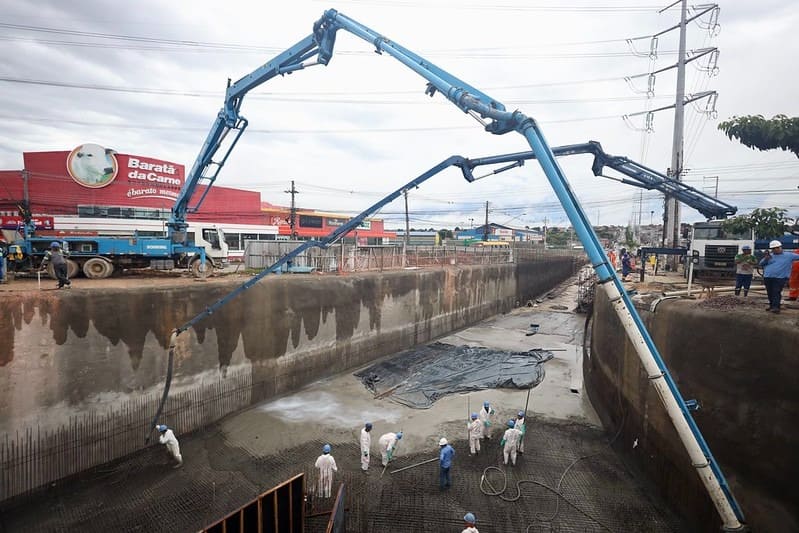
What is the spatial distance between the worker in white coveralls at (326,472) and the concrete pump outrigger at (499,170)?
4.97 metres

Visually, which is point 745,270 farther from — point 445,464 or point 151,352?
point 151,352

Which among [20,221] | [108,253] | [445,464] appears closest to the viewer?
[445,464]

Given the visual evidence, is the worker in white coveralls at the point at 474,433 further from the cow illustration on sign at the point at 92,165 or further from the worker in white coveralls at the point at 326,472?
the cow illustration on sign at the point at 92,165

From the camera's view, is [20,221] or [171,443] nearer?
[171,443]

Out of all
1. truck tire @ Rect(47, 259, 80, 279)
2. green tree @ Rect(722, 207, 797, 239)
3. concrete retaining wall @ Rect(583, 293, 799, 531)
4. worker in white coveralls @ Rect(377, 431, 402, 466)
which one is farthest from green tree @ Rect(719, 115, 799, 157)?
truck tire @ Rect(47, 259, 80, 279)

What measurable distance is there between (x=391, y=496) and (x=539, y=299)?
32.1m

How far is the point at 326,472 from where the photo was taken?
801 centimetres

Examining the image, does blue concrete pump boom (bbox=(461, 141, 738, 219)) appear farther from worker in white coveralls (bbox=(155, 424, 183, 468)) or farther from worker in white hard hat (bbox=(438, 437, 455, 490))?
worker in white coveralls (bbox=(155, 424, 183, 468))

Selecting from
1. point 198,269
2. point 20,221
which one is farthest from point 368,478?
point 20,221

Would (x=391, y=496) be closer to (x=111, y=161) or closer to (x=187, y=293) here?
(x=187, y=293)

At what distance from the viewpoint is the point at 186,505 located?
309 inches

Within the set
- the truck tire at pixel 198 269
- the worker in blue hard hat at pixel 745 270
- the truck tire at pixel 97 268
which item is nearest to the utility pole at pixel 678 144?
the worker in blue hard hat at pixel 745 270

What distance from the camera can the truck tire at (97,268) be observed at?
43.2 feet

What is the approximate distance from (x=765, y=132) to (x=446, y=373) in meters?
12.4
